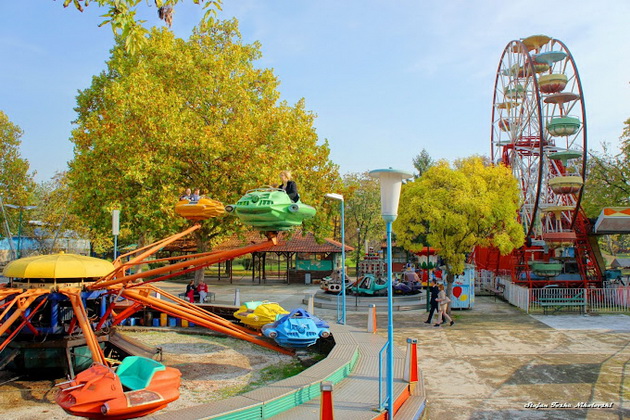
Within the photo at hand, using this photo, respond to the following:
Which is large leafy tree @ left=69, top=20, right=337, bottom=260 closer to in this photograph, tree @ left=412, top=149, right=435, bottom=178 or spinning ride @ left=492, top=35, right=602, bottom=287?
spinning ride @ left=492, top=35, right=602, bottom=287

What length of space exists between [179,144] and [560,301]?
17624mm

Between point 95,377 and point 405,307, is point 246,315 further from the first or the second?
point 405,307

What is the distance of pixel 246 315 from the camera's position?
1388 cm

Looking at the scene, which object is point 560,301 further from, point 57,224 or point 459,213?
point 57,224

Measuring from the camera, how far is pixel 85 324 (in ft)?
27.5

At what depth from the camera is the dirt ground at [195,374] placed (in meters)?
9.24

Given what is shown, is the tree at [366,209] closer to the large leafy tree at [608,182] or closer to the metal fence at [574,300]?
the large leafy tree at [608,182]

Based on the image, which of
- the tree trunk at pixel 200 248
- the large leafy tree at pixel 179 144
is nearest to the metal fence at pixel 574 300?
the large leafy tree at pixel 179 144

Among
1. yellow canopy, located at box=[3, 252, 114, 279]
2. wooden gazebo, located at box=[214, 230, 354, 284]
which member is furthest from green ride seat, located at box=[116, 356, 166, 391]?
wooden gazebo, located at box=[214, 230, 354, 284]

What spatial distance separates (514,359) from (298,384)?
23.6ft

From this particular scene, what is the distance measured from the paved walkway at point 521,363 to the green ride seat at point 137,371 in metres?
5.15

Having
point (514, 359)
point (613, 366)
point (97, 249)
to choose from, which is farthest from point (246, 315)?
point (97, 249)

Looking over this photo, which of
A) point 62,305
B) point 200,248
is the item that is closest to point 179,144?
point 200,248

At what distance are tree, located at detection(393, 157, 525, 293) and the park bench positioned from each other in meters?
3.07
